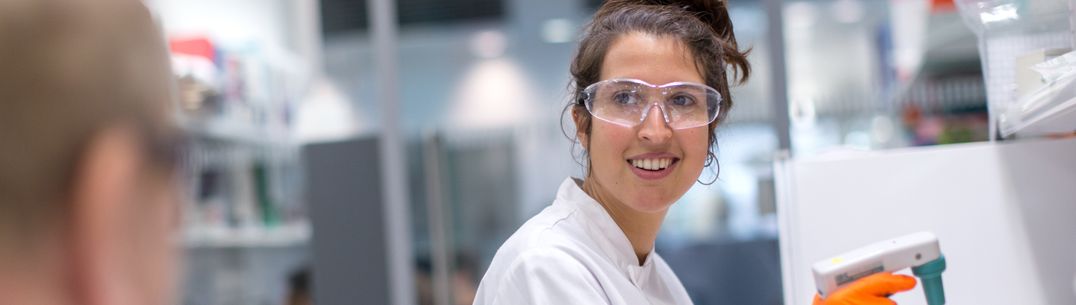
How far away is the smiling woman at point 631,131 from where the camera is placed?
4.38 ft

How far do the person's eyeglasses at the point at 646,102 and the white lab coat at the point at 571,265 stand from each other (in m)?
0.13

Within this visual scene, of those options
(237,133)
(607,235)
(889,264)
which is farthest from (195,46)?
(889,264)

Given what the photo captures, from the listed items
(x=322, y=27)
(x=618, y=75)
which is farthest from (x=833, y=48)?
(x=618, y=75)

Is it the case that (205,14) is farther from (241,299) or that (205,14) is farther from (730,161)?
(730,161)

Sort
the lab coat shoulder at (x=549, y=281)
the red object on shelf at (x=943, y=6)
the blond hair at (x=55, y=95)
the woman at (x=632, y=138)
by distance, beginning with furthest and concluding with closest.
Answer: the red object on shelf at (x=943, y=6) < the woman at (x=632, y=138) < the lab coat shoulder at (x=549, y=281) < the blond hair at (x=55, y=95)

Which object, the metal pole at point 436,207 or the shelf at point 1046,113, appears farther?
the metal pole at point 436,207

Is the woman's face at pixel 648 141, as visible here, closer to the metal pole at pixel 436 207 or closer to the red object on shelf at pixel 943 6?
the metal pole at pixel 436 207

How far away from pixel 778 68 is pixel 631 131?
948mm

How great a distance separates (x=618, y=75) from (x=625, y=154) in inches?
4.5

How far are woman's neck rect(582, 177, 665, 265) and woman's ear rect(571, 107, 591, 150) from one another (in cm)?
6

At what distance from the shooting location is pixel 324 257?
3354mm

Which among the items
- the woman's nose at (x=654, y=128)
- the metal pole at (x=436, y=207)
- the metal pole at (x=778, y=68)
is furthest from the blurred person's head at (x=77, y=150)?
the metal pole at (x=436, y=207)

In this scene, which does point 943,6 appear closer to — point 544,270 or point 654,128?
point 654,128

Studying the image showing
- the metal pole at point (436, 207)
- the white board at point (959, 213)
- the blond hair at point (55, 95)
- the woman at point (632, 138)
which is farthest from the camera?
the metal pole at point (436, 207)
